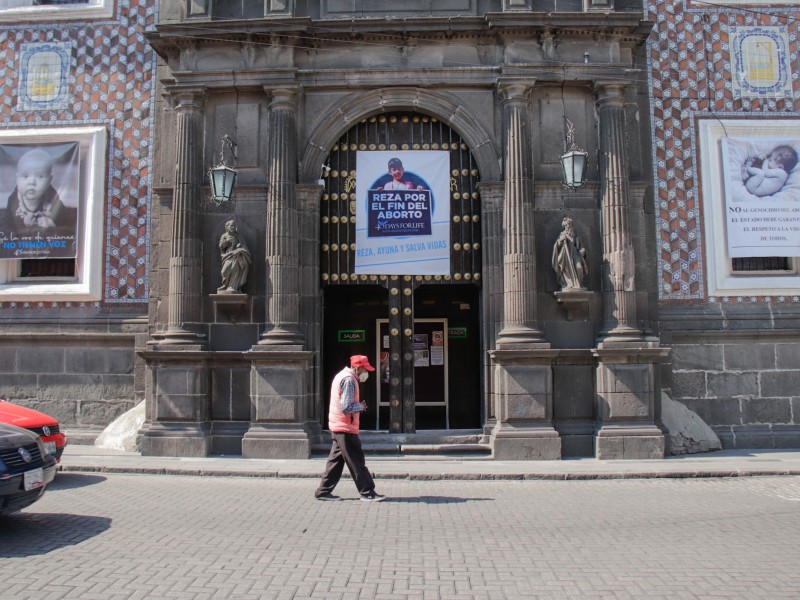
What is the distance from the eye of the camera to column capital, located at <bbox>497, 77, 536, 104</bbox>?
12398 millimetres

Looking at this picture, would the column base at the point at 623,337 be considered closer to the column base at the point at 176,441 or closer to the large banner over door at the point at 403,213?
the large banner over door at the point at 403,213

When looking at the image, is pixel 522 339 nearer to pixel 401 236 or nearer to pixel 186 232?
pixel 401 236

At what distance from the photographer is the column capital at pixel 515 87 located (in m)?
12.4

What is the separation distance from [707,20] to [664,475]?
949cm

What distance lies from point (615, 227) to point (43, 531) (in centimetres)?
995

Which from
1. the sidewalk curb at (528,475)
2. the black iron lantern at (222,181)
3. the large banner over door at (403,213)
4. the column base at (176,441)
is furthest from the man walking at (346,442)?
the black iron lantern at (222,181)

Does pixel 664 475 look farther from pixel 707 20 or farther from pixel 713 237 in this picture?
pixel 707 20

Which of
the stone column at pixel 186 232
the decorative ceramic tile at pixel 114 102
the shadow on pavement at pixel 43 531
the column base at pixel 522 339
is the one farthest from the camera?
A: the decorative ceramic tile at pixel 114 102

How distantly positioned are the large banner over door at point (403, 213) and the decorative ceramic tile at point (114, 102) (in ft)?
15.7

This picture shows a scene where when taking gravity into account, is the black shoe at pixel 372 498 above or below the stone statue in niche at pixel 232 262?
below

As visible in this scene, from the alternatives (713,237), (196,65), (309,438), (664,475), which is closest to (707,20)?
(713,237)

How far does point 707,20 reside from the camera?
13930 millimetres

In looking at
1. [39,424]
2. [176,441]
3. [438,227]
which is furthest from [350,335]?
[39,424]

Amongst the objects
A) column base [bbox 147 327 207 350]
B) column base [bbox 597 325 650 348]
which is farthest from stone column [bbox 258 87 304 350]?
column base [bbox 597 325 650 348]
